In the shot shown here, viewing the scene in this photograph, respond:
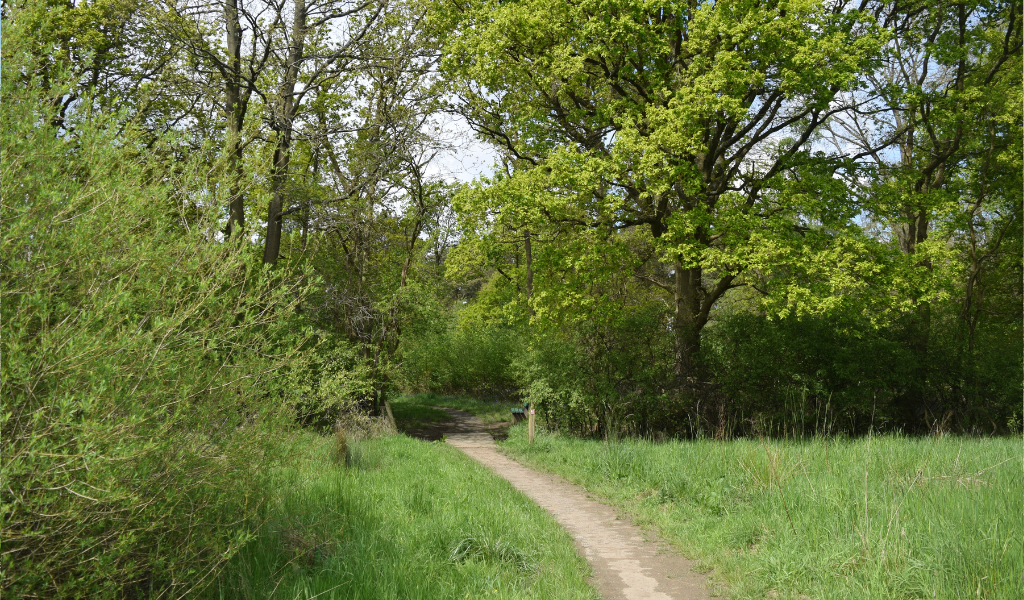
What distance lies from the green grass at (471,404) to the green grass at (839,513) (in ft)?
47.0

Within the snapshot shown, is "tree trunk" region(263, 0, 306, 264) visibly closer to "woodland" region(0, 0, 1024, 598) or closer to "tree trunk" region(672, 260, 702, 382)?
"woodland" region(0, 0, 1024, 598)

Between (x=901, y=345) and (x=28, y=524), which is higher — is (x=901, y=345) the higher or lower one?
the higher one

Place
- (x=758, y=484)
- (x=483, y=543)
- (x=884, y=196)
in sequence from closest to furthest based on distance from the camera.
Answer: (x=483, y=543), (x=758, y=484), (x=884, y=196)

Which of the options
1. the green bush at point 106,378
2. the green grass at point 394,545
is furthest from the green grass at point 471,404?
the green bush at point 106,378

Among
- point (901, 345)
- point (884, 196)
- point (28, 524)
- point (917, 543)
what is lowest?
point (917, 543)

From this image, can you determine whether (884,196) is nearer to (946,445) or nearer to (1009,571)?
(946,445)

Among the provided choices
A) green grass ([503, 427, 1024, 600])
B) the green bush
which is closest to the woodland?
green grass ([503, 427, 1024, 600])

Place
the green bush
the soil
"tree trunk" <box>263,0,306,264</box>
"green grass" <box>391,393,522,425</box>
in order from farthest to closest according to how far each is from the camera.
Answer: "green grass" <box>391,393,522,425</box> → the soil → "tree trunk" <box>263,0,306,264</box> → the green bush

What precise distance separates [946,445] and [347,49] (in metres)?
14.2

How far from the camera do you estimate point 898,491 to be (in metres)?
5.86

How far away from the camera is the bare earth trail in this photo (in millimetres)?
5352

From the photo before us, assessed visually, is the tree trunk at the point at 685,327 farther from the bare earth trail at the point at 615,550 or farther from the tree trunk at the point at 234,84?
the tree trunk at the point at 234,84

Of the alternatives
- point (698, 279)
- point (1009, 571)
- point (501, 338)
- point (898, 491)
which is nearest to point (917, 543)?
point (1009, 571)

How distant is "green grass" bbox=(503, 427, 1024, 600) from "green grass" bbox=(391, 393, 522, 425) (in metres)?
14.3
